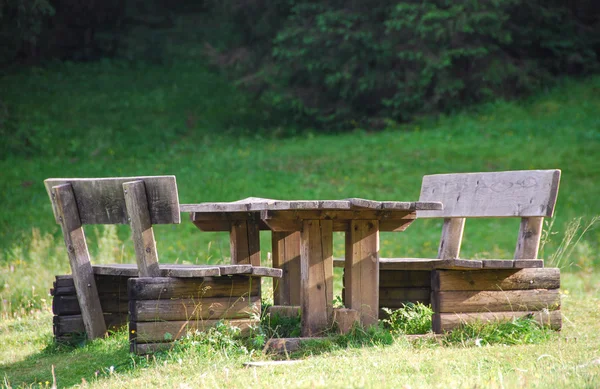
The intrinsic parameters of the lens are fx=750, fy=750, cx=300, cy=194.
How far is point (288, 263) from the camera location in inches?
264

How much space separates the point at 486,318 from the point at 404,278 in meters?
0.88

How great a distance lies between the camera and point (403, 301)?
641 cm

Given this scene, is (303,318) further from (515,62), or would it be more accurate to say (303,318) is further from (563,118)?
(515,62)

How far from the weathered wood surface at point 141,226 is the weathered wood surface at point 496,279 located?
7.02 feet

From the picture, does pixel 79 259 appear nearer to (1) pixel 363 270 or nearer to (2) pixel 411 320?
(1) pixel 363 270

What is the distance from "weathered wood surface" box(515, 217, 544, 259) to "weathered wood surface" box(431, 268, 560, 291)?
356 millimetres

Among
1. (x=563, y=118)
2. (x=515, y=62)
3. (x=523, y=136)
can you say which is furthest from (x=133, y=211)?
(x=515, y=62)

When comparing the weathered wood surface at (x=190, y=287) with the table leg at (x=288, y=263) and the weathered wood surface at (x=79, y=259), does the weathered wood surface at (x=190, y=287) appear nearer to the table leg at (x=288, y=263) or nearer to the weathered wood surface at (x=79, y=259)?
the weathered wood surface at (x=79, y=259)

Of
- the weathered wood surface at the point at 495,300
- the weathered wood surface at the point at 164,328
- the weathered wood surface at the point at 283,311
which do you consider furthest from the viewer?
the weathered wood surface at the point at 283,311

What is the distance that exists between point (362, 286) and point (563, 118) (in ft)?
55.5

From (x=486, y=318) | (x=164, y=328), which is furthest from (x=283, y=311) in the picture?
(x=486, y=318)

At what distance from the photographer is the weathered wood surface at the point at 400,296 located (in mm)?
6387

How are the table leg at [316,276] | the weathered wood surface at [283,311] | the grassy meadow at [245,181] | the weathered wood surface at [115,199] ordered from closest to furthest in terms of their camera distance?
1. the grassy meadow at [245,181]
2. the weathered wood surface at [115,199]
3. the table leg at [316,276]
4. the weathered wood surface at [283,311]

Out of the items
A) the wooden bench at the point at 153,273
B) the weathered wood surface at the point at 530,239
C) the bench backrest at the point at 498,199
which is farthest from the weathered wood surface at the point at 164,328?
the weathered wood surface at the point at 530,239
